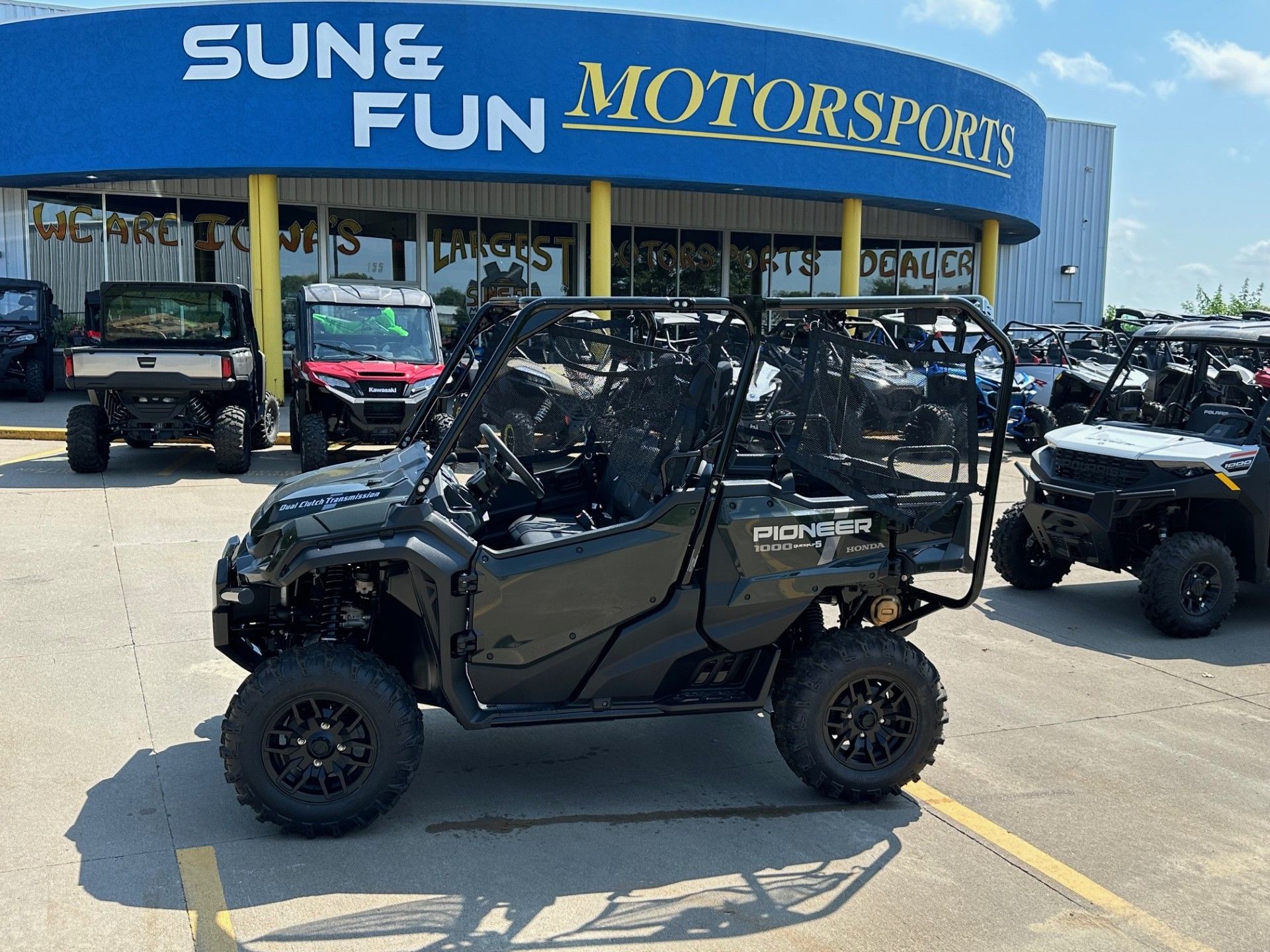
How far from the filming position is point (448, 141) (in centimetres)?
1772

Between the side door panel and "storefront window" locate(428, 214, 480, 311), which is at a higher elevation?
"storefront window" locate(428, 214, 480, 311)

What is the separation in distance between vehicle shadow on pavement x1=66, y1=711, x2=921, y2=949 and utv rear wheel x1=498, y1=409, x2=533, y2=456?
1.35 metres

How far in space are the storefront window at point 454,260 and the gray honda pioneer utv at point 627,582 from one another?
1905 centimetres

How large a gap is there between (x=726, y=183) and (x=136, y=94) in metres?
9.24

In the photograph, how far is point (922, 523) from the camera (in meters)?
4.73

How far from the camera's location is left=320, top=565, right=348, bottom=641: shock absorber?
4.47m

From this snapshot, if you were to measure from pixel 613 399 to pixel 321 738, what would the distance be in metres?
1.89

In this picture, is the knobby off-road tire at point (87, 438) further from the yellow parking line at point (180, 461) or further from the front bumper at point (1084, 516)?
the front bumper at point (1084, 516)

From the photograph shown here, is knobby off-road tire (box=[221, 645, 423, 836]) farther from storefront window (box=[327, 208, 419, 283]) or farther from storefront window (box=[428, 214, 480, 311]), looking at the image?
storefront window (box=[428, 214, 480, 311])

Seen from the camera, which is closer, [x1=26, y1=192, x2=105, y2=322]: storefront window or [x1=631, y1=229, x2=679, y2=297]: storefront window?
[x1=26, y1=192, x2=105, y2=322]: storefront window

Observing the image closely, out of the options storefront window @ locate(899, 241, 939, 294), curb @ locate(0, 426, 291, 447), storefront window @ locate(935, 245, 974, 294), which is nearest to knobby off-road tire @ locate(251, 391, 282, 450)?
curb @ locate(0, 426, 291, 447)

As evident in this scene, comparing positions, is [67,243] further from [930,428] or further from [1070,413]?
[930,428]

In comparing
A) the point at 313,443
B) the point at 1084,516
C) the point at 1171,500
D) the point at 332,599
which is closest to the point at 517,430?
the point at 332,599

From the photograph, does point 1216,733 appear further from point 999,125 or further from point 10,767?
point 999,125
